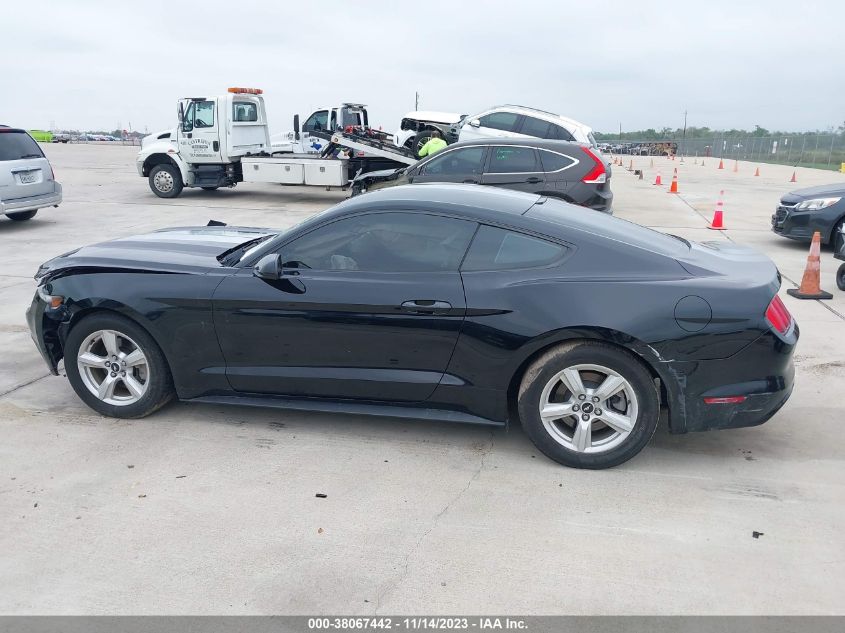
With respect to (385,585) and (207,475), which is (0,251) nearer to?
(207,475)

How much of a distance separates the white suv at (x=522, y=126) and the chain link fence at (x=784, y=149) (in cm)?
1891

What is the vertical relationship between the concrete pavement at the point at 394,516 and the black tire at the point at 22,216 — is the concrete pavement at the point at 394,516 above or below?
below

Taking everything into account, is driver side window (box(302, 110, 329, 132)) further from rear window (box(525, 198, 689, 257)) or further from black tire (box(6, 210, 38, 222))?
rear window (box(525, 198, 689, 257))

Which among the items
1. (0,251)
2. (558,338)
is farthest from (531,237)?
(0,251)

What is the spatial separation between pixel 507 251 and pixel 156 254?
233 cm

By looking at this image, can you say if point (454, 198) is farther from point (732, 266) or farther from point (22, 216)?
point (22, 216)

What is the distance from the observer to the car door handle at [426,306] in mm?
4012

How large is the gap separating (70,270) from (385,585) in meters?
3.00

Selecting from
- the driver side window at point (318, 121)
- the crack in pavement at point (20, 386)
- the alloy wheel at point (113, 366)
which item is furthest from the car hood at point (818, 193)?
the driver side window at point (318, 121)

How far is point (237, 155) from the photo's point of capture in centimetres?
1686

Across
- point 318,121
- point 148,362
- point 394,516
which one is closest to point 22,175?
point 148,362

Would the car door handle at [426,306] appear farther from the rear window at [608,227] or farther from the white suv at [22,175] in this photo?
the white suv at [22,175]

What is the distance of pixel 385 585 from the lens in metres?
3.04

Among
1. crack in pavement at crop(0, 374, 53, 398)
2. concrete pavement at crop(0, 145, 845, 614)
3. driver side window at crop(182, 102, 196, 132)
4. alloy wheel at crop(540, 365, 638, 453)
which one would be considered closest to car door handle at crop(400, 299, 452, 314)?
alloy wheel at crop(540, 365, 638, 453)
